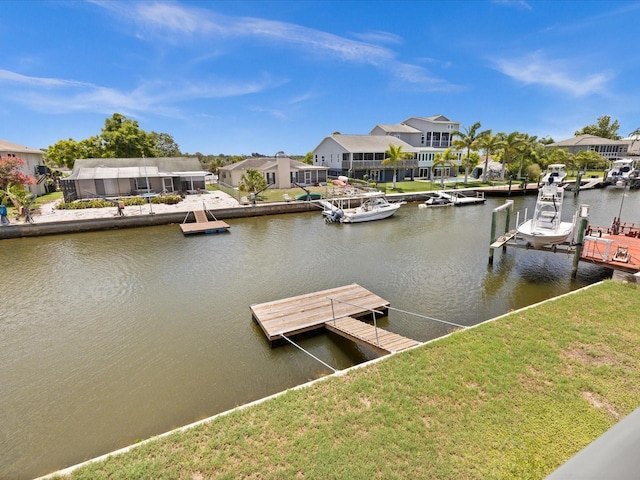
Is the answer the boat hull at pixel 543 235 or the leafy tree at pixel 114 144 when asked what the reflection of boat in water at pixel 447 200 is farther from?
the leafy tree at pixel 114 144

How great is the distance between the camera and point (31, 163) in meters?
36.3

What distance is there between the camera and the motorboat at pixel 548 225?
1512cm

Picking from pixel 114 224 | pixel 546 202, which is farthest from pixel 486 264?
pixel 114 224

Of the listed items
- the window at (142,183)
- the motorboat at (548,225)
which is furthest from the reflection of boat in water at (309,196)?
the motorboat at (548,225)

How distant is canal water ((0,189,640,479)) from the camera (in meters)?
7.89

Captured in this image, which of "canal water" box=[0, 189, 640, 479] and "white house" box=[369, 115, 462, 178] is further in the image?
"white house" box=[369, 115, 462, 178]

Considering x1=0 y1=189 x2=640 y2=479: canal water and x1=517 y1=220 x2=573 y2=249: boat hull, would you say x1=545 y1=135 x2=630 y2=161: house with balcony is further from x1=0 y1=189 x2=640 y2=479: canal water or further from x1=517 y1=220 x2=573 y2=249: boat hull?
x1=517 y1=220 x2=573 y2=249: boat hull

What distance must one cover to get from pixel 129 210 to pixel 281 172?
16631mm

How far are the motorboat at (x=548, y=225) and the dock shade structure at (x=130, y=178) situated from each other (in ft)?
107

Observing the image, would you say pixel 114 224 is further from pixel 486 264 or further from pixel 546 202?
pixel 546 202

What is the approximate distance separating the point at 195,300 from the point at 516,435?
11.2m

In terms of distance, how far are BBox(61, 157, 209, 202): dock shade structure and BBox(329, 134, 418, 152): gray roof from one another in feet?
60.1

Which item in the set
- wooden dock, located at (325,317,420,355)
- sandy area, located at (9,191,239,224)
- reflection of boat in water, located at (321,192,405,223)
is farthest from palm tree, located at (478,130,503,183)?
wooden dock, located at (325,317,420,355)

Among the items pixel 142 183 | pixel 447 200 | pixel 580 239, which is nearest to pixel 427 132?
pixel 447 200
